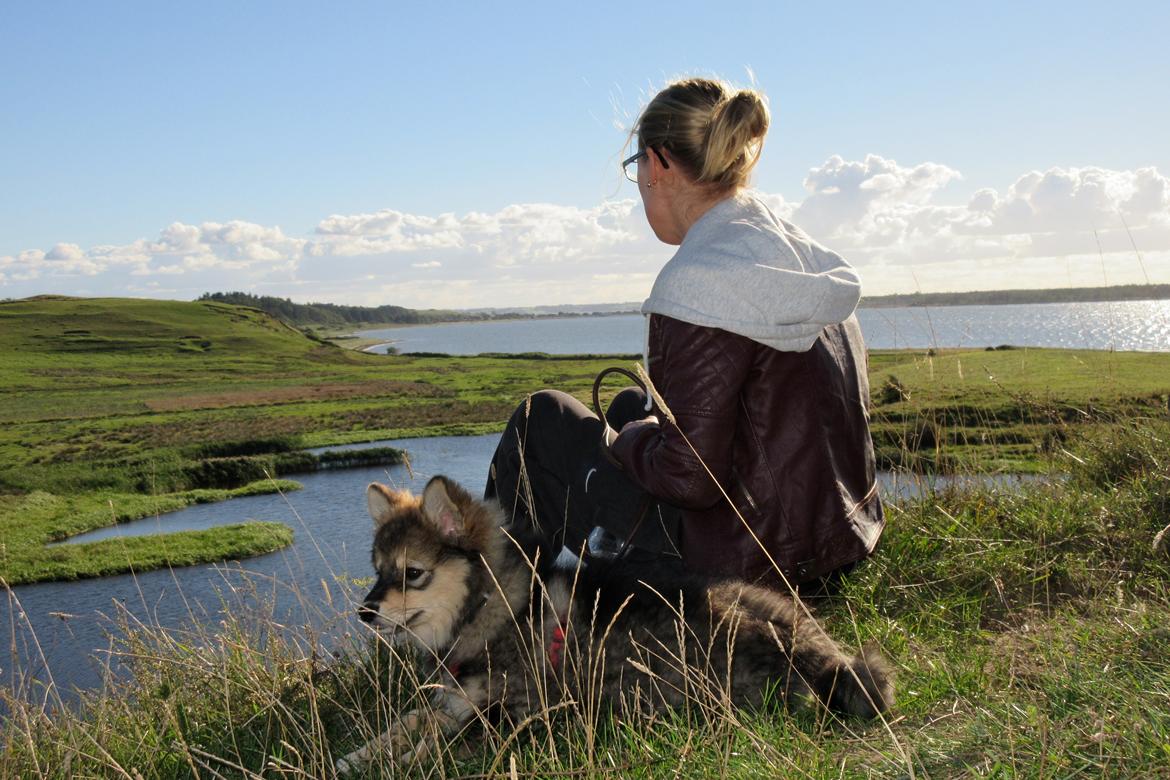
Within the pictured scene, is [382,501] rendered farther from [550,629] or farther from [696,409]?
[696,409]

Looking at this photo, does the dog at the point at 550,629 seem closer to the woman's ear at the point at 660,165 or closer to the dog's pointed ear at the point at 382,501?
the dog's pointed ear at the point at 382,501

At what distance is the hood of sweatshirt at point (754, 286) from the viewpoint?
350 centimetres

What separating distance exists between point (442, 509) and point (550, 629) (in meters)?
0.73

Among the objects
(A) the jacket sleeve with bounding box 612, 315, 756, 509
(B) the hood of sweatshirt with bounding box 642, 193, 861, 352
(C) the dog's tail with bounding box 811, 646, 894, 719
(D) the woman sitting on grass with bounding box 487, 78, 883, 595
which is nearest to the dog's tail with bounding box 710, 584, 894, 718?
(C) the dog's tail with bounding box 811, 646, 894, 719

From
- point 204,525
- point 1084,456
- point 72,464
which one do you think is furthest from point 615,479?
point 72,464

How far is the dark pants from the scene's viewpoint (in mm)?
4719

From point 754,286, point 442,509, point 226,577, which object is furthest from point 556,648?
point 226,577

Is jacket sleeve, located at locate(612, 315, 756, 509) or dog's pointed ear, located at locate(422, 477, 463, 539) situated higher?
jacket sleeve, located at locate(612, 315, 756, 509)

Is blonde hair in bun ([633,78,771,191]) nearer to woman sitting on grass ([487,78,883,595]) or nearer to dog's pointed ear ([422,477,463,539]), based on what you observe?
woman sitting on grass ([487,78,883,595])

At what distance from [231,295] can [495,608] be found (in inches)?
7798

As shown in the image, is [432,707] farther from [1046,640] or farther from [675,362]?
[1046,640]

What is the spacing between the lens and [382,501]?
4.12 m

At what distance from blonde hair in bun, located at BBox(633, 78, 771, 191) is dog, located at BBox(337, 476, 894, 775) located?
73.0 inches

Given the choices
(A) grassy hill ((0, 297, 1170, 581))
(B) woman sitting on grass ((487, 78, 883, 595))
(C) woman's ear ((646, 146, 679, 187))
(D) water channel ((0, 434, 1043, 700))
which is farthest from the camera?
(D) water channel ((0, 434, 1043, 700))
